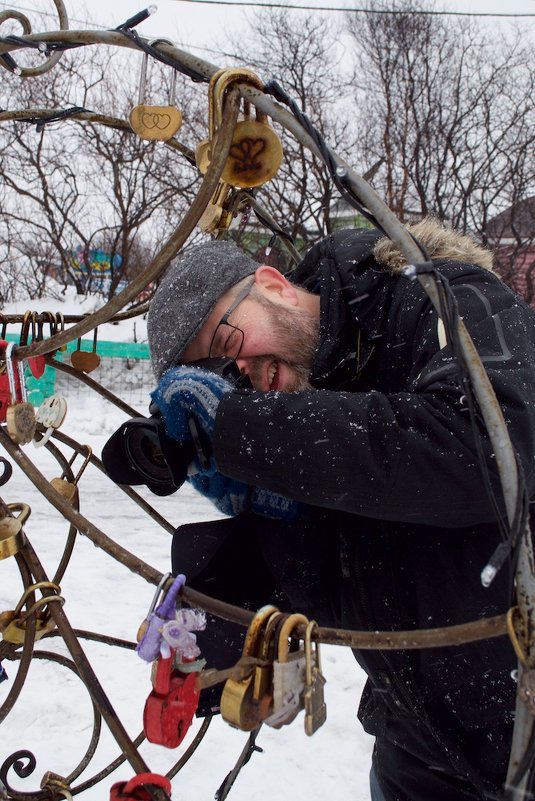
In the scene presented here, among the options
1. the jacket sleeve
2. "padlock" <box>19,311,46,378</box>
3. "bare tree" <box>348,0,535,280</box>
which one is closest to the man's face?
"padlock" <box>19,311,46,378</box>

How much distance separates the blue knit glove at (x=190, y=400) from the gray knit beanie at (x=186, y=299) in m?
0.29

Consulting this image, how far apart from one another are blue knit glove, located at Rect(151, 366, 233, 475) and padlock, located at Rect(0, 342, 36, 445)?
0.48 feet

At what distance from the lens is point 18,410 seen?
0.79 m

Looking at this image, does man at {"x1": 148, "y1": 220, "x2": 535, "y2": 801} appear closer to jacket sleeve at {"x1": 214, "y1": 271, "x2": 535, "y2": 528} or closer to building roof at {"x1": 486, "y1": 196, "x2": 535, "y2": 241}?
jacket sleeve at {"x1": 214, "y1": 271, "x2": 535, "y2": 528}

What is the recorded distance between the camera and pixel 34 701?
7.09 feet

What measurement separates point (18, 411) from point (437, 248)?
0.66 meters

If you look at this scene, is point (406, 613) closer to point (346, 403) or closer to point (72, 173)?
point (346, 403)

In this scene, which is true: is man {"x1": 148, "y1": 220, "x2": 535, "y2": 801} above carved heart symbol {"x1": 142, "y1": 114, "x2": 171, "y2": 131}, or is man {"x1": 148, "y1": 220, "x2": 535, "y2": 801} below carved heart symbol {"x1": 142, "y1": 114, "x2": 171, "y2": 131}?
below

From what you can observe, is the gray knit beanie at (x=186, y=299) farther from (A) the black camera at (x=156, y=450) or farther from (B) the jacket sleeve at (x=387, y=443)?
(B) the jacket sleeve at (x=387, y=443)

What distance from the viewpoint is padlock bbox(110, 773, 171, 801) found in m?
0.71

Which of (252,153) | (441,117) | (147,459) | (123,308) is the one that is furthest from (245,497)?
(441,117)

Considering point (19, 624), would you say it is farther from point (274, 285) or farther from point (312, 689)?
point (274, 285)

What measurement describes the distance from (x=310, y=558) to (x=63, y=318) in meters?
0.54

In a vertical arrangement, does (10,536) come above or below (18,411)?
below
